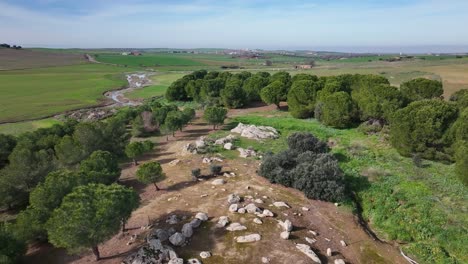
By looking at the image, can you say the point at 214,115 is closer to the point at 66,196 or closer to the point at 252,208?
the point at 252,208

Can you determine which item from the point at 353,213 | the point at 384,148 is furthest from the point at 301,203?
the point at 384,148

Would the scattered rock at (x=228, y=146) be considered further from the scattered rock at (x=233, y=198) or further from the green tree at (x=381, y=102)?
the green tree at (x=381, y=102)

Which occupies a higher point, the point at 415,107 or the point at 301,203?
the point at 415,107

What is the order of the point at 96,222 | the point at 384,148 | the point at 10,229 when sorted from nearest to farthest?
the point at 96,222 < the point at 10,229 < the point at 384,148

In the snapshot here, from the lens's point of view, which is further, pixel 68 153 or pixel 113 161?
pixel 68 153

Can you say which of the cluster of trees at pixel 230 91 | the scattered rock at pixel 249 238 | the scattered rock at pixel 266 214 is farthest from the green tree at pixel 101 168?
the cluster of trees at pixel 230 91

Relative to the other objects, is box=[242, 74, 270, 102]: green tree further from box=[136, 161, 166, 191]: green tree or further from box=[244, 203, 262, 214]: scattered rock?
box=[244, 203, 262, 214]: scattered rock

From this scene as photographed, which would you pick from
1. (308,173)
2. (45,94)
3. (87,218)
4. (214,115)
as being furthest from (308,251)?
(45,94)

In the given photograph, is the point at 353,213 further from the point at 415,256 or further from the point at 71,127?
the point at 71,127
